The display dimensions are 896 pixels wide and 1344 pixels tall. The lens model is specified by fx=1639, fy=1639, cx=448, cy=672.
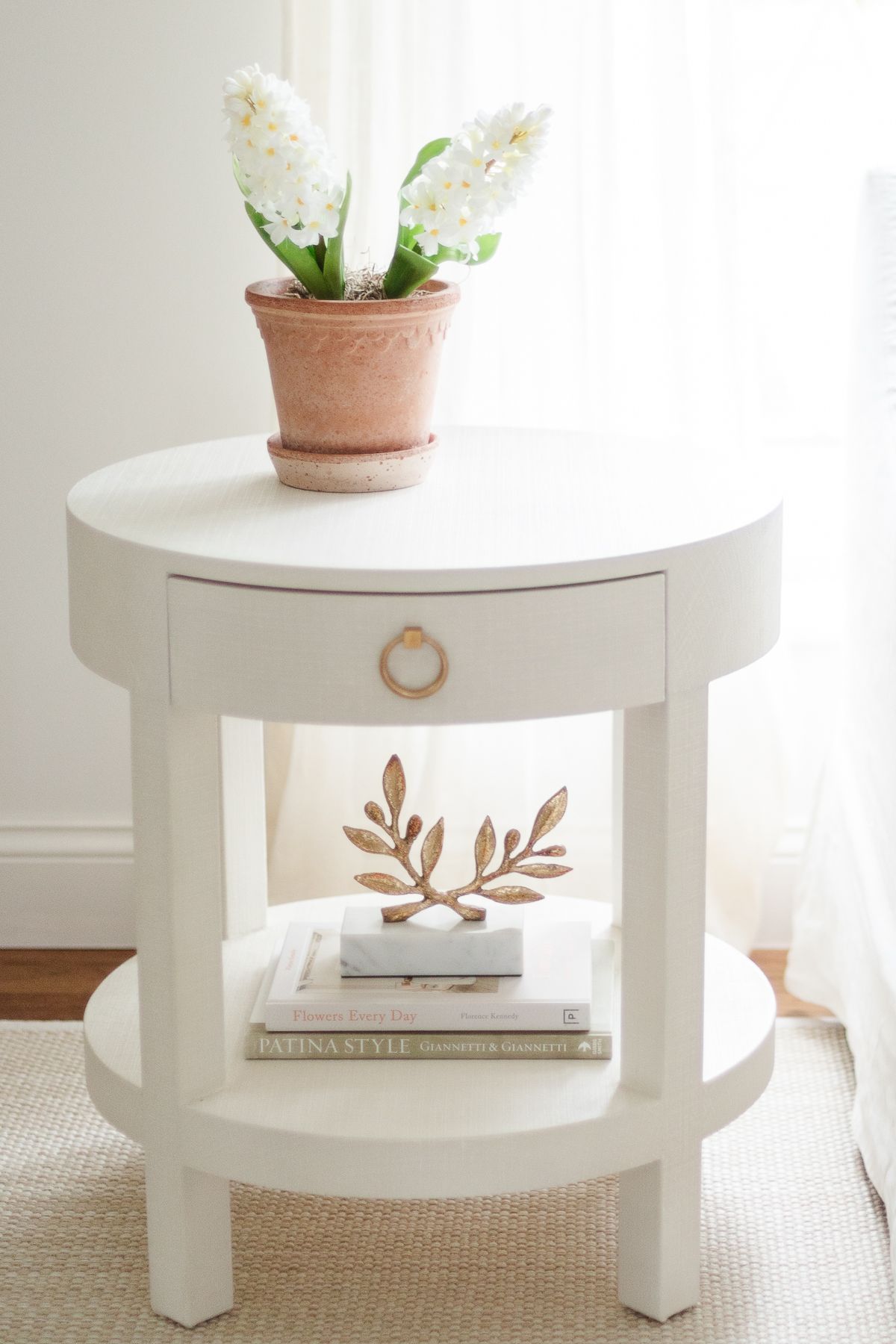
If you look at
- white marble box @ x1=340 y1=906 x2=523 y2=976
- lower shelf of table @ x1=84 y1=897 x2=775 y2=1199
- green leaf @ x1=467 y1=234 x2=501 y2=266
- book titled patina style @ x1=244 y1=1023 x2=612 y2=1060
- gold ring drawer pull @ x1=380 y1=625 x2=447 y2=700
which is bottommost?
lower shelf of table @ x1=84 y1=897 x2=775 y2=1199

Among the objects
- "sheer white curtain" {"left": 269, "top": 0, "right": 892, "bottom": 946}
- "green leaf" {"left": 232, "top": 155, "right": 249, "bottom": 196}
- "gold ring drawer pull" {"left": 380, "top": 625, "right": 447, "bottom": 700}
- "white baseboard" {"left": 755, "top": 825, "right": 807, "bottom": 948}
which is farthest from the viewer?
"white baseboard" {"left": 755, "top": 825, "right": 807, "bottom": 948}

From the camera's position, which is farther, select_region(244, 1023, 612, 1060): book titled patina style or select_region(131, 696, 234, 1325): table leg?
select_region(244, 1023, 612, 1060): book titled patina style

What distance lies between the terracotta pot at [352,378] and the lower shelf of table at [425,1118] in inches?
17.5

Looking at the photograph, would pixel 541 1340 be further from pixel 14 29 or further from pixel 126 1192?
pixel 14 29

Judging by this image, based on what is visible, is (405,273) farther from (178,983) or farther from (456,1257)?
(456,1257)

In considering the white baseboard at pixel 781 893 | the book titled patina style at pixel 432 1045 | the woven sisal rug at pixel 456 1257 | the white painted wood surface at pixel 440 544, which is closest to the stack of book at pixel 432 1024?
the book titled patina style at pixel 432 1045

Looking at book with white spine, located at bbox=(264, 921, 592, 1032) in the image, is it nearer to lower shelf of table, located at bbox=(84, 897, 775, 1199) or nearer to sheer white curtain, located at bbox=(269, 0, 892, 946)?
lower shelf of table, located at bbox=(84, 897, 775, 1199)

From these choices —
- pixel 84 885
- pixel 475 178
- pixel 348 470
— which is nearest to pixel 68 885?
pixel 84 885

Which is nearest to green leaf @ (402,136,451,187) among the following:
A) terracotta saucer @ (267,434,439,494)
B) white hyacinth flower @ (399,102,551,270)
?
white hyacinth flower @ (399,102,551,270)

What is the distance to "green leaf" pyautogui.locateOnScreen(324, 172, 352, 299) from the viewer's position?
1.18 meters

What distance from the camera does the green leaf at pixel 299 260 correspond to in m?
1.19

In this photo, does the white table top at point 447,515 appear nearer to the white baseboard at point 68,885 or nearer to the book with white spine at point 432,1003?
the book with white spine at point 432,1003

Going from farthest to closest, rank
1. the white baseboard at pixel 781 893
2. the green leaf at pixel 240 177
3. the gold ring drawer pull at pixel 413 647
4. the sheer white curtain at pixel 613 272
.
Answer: the white baseboard at pixel 781 893
the sheer white curtain at pixel 613 272
the green leaf at pixel 240 177
the gold ring drawer pull at pixel 413 647

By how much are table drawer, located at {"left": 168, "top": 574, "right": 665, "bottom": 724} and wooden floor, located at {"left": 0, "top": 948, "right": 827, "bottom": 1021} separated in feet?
2.66
